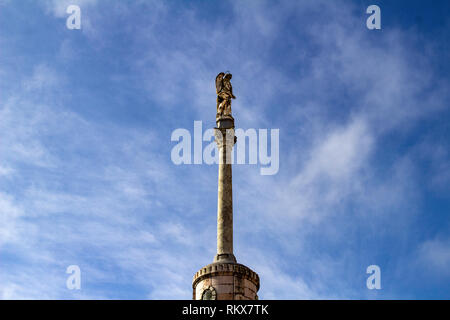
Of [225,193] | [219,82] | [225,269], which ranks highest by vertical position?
[219,82]

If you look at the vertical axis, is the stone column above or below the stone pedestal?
above

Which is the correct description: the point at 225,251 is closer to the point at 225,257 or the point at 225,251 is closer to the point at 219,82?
the point at 225,257

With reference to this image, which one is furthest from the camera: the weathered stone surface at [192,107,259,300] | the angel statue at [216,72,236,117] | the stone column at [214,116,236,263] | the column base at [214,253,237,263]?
the angel statue at [216,72,236,117]

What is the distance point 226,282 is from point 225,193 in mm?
5805

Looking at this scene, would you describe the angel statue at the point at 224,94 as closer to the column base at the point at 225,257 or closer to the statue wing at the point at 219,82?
the statue wing at the point at 219,82

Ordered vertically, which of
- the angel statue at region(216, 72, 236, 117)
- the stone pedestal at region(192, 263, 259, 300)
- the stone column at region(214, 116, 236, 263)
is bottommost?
the stone pedestal at region(192, 263, 259, 300)

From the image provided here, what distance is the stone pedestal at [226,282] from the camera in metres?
28.0

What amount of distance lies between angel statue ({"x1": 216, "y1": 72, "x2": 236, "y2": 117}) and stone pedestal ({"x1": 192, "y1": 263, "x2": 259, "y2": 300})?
10.8m

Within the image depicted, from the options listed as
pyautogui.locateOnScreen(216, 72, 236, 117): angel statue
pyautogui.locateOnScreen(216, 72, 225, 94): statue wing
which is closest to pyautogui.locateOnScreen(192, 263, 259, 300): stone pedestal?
pyautogui.locateOnScreen(216, 72, 236, 117): angel statue

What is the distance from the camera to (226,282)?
2827 centimetres

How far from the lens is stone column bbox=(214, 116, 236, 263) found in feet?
99.5

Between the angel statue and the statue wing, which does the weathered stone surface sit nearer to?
the angel statue

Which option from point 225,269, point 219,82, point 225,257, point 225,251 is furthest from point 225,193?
point 219,82
